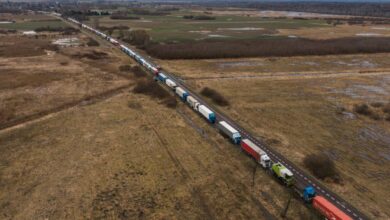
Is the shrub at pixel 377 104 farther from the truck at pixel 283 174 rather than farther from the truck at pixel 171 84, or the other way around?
the truck at pixel 171 84

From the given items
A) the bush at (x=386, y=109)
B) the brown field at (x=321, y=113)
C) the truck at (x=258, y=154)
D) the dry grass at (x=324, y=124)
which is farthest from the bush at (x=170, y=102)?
the bush at (x=386, y=109)

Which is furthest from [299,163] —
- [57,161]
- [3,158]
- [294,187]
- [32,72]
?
[32,72]

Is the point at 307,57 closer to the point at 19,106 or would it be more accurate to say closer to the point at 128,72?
the point at 128,72

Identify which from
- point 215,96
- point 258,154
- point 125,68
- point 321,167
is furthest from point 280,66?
point 258,154

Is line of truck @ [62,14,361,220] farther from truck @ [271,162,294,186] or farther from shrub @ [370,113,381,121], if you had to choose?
shrub @ [370,113,381,121]

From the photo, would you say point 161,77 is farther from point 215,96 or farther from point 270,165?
point 270,165

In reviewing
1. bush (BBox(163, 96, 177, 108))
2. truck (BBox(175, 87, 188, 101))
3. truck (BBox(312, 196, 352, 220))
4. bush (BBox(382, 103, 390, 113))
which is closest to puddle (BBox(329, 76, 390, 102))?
bush (BBox(382, 103, 390, 113))
